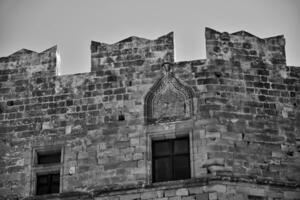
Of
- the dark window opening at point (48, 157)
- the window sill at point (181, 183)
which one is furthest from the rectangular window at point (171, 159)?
the dark window opening at point (48, 157)

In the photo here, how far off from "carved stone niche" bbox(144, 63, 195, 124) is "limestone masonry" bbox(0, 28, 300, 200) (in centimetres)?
2

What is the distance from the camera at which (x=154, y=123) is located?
25562 millimetres

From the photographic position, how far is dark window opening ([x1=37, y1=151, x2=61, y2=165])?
26031mm

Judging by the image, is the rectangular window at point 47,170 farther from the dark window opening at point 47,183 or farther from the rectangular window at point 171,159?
the rectangular window at point 171,159

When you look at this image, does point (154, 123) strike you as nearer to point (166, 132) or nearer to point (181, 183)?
point (166, 132)

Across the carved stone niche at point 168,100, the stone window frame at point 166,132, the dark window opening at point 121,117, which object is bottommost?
the stone window frame at point 166,132

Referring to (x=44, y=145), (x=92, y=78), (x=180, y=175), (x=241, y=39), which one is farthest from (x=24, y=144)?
(x=241, y=39)

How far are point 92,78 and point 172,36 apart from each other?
6.69ft

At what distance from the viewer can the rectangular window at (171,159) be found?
24953mm

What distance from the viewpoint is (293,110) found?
26.0 metres

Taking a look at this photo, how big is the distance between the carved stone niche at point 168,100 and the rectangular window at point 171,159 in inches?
20.6

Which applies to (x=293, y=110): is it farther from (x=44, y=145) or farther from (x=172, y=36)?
(x=44, y=145)

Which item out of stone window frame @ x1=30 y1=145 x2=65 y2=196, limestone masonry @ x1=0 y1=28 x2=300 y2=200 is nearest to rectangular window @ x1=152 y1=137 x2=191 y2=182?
limestone masonry @ x1=0 y1=28 x2=300 y2=200

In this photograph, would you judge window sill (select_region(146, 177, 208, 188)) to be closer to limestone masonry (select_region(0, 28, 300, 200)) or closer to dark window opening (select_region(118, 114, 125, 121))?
limestone masonry (select_region(0, 28, 300, 200))
